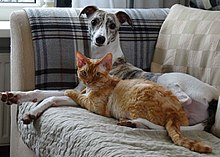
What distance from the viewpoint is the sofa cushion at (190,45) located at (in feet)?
7.04

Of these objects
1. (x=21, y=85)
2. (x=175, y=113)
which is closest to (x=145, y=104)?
(x=175, y=113)

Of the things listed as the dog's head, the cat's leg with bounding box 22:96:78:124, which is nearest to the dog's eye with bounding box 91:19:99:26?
the dog's head

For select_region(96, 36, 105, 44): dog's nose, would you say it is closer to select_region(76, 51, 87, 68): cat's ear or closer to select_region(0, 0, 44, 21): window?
select_region(76, 51, 87, 68): cat's ear

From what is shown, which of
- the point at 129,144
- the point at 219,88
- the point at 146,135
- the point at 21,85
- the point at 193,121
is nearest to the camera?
the point at 129,144

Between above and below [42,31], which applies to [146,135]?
below

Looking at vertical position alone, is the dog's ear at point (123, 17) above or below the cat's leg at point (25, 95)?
above

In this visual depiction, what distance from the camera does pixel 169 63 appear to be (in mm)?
2371

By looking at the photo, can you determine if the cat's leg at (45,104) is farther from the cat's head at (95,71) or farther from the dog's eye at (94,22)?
the dog's eye at (94,22)

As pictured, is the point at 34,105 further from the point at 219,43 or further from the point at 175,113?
the point at 219,43

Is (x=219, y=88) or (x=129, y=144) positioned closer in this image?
(x=129, y=144)

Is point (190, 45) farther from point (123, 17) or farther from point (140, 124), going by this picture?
point (140, 124)

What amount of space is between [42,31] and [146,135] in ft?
2.83

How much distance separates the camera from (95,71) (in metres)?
2.01

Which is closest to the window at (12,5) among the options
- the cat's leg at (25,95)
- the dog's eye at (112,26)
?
the dog's eye at (112,26)
